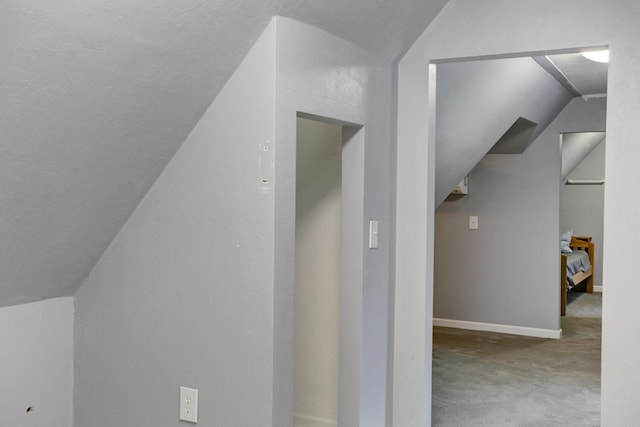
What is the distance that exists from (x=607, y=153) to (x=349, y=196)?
1.04 metres

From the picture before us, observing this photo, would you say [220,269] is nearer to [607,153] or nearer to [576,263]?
[607,153]

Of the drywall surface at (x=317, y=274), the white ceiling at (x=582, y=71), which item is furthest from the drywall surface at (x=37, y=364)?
the white ceiling at (x=582, y=71)

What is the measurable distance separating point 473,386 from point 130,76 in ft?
10.8

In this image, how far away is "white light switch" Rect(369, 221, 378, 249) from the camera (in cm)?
274

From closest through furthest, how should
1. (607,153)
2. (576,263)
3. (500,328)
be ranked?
1. (607,153)
2. (500,328)
3. (576,263)

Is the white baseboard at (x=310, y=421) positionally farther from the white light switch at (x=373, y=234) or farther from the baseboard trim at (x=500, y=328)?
the baseboard trim at (x=500, y=328)

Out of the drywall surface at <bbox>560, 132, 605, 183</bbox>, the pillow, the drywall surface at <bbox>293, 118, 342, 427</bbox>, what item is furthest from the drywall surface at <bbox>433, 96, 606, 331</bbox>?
the drywall surface at <bbox>293, 118, 342, 427</bbox>

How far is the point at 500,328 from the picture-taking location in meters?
5.97

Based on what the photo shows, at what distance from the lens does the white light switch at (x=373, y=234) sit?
2.74 metres

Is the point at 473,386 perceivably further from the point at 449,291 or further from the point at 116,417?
the point at 116,417

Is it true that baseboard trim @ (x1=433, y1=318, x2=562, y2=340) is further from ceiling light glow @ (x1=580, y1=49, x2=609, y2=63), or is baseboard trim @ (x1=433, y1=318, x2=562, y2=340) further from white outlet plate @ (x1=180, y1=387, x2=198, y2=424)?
white outlet plate @ (x1=180, y1=387, x2=198, y2=424)

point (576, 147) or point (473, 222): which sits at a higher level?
point (576, 147)

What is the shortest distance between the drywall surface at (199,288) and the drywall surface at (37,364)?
0.16 ft

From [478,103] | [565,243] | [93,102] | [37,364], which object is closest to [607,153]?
[478,103]
